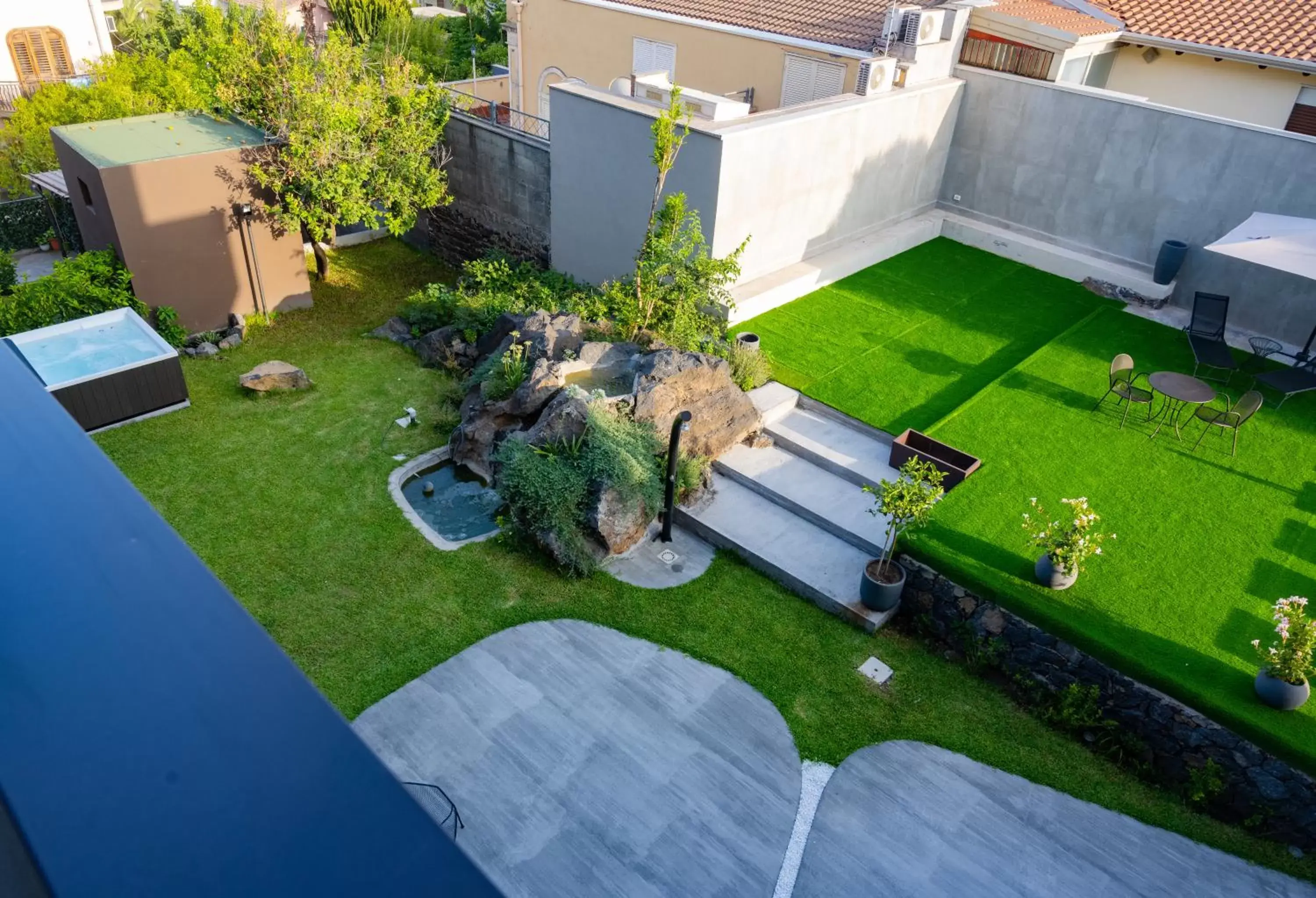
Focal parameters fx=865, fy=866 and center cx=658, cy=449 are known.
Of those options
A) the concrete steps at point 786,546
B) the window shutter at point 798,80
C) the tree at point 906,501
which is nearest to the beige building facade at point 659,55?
the window shutter at point 798,80

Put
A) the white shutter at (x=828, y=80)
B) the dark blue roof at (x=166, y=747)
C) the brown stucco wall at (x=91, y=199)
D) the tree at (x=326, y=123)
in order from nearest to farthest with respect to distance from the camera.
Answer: the dark blue roof at (x=166, y=747)
the brown stucco wall at (x=91, y=199)
the tree at (x=326, y=123)
the white shutter at (x=828, y=80)

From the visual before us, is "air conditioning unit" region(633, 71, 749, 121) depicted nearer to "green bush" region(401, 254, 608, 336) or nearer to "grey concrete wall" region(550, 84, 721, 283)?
"grey concrete wall" region(550, 84, 721, 283)

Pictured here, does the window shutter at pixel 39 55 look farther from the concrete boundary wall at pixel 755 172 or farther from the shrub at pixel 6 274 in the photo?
the concrete boundary wall at pixel 755 172

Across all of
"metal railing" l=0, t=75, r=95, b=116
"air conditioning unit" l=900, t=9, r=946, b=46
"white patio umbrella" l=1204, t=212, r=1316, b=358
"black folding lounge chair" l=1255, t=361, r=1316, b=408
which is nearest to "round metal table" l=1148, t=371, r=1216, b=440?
"black folding lounge chair" l=1255, t=361, r=1316, b=408

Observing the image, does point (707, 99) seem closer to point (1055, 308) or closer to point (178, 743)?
point (1055, 308)

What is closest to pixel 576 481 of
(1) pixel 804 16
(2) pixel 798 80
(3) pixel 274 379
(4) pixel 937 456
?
(4) pixel 937 456
